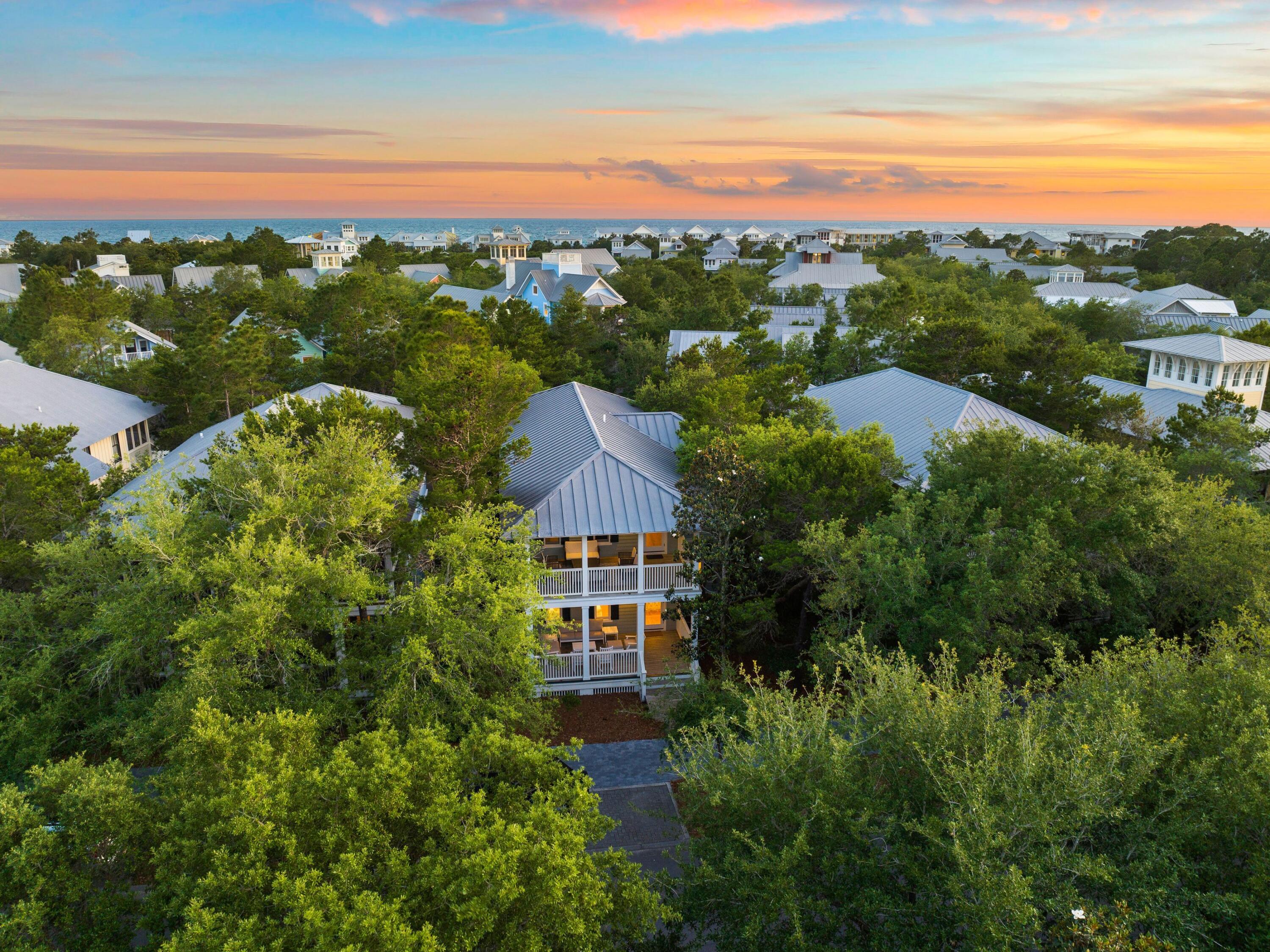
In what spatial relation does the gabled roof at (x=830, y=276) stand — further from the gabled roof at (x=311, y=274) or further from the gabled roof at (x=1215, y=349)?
the gabled roof at (x=1215, y=349)

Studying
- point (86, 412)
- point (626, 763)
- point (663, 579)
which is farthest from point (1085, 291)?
point (86, 412)

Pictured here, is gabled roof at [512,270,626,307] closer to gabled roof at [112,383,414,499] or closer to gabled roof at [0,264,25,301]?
gabled roof at [112,383,414,499]

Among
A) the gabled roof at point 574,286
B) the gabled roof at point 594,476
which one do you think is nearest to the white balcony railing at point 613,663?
the gabled roof at point 594,476

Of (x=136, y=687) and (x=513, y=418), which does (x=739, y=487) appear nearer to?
(x=513, y=418)

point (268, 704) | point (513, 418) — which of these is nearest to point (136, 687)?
point (268, 704)

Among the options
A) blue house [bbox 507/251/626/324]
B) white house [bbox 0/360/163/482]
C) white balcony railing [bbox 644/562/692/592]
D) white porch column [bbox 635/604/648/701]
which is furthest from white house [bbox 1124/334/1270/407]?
white house [bbox 0/360/163/482]

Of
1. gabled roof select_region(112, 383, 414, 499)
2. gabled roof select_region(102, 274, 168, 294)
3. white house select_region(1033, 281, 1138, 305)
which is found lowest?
gabled roof select_region(112, 383, 414, 499)

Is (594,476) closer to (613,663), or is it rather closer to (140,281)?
(613,663)
